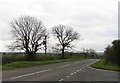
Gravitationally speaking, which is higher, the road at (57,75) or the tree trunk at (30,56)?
the tree trunk at (30,56)

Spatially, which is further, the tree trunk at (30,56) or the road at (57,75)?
the tree trunk at (30,56)

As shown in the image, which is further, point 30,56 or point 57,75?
point 30,56

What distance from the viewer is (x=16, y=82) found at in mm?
15859

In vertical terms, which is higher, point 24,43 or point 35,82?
point 24,43

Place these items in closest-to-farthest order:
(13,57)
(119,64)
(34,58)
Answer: (119,64)
(13,57)
(34,58)

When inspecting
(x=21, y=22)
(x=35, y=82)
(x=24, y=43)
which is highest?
(x=21, y=22)

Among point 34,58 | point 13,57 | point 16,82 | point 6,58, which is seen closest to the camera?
point 16,82

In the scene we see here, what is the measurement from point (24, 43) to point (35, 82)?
50.5m

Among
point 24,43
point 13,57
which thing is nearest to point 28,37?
point 24,43

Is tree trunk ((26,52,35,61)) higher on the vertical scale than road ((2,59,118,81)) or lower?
higher

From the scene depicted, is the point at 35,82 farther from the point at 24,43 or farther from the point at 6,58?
the point at 24,43

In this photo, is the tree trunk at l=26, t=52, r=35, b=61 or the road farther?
the tree trunk at l=26, t=52, r=35, b=61

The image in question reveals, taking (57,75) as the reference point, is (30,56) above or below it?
above

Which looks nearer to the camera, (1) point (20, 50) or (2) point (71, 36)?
(1) point (20, 50)
